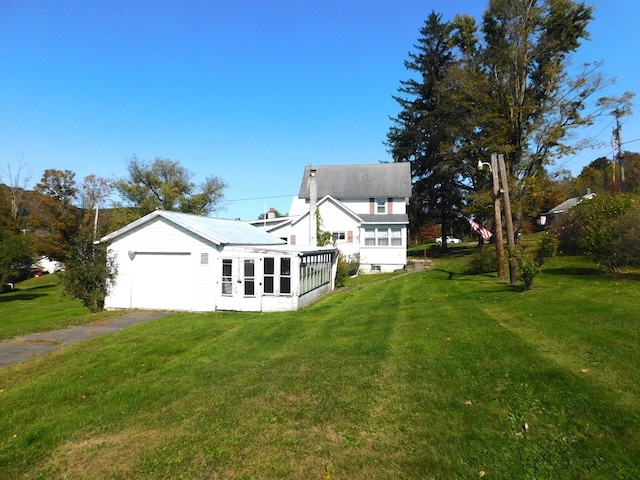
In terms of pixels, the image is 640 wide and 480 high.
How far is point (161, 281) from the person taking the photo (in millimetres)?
17125

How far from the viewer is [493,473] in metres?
3.71

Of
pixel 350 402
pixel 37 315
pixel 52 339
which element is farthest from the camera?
pixel 37 315

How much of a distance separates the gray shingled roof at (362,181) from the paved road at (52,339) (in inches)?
952

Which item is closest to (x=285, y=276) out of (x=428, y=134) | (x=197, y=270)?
(x=197, y=270)

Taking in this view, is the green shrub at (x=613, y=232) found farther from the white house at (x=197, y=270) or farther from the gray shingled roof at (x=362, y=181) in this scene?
the gray shingled roof at (x=362, y=181)

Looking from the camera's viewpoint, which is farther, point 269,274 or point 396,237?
point 396,237

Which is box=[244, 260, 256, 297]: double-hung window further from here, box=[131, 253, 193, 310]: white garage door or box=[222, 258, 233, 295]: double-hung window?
box=[131, 253, 193, 310]: white garage door

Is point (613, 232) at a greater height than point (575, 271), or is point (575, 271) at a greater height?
point (613, 232)

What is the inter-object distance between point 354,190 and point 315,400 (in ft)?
104

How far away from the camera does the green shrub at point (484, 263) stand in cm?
2209

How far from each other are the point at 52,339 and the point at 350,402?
10038mm

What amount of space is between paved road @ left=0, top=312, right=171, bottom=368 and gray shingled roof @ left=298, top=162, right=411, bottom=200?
79.4ft

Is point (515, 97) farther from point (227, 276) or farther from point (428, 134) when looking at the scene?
point (227, 276)

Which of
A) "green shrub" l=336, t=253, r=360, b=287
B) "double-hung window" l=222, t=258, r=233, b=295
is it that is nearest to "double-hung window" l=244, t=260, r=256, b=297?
"double-hung window" l=222, t=258, r=233, b=295
